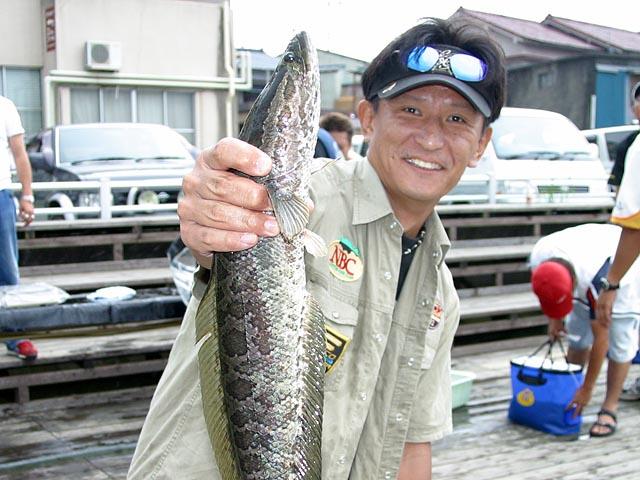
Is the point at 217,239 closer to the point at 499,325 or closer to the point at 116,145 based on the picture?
the point at 499,325

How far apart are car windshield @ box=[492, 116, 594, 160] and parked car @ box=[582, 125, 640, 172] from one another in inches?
137

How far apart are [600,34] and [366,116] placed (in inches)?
1033

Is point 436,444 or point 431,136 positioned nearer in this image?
point 431,136

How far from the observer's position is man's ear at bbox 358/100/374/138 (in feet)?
8.89

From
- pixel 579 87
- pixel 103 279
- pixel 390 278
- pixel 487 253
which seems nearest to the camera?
pixel 390 278

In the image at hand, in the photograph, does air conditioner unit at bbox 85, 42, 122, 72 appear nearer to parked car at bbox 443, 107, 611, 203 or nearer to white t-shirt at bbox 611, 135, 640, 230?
parked car at bbox 443, 107, 611, 203

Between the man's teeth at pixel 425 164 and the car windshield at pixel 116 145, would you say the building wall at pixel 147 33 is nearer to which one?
the car windshield at pixel 116 145

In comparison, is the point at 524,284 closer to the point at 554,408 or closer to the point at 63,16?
the point at 554,408

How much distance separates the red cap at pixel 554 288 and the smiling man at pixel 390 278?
291 cm

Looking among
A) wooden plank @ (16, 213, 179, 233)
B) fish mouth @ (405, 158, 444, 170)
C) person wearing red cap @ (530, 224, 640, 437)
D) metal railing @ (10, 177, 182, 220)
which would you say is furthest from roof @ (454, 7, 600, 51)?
fish mouth @ (405, 158, 444, 170)

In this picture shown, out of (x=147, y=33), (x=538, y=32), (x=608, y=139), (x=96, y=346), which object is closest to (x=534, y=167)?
(x=608, y=139)

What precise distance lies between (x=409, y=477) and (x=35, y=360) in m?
3.92

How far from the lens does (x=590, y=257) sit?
226 inches

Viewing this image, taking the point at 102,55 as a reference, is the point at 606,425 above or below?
below
